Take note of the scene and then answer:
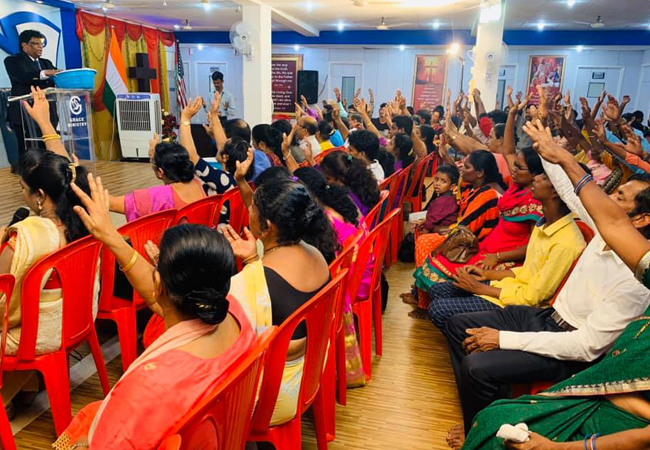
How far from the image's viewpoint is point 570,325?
5.91 feet

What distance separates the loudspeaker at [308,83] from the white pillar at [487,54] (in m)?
5.40

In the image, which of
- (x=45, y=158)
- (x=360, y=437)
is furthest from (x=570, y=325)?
(x=45, y=158)

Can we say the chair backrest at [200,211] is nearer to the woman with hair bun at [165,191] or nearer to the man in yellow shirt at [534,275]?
the woman with hair bun at [165,191]

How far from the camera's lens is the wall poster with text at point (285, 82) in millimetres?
12453

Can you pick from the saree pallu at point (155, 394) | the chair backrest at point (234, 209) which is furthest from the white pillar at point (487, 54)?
the saree pallu at point (155, 394)

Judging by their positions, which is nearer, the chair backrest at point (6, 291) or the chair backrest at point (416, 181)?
the chair backrest at point (6, 291)

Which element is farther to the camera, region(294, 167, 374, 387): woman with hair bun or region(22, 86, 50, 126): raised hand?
region(22, 86, 50, 126): raised hand

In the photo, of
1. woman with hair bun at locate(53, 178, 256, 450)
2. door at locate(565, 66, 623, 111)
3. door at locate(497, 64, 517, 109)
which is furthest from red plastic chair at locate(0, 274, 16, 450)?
door at locate(565, 66, 623, 111)

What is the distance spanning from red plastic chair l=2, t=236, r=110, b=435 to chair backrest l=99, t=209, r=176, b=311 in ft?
0.52

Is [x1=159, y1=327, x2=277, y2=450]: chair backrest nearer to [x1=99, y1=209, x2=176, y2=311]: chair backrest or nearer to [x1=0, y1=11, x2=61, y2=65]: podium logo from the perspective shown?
[x1=99, y1=209, x2=176, y2=311]: chair backrest

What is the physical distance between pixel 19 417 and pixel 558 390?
201cm

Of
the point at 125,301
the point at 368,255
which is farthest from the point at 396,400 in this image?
the point at 125,301

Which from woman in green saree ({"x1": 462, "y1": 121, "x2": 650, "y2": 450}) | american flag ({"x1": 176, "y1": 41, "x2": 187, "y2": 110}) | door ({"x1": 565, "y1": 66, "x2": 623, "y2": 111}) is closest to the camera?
woman in green saree ({"x1": 462, "y1": 121, "x2": 650, "y2": 450})

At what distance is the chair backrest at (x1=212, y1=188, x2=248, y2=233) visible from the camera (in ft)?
9.22
